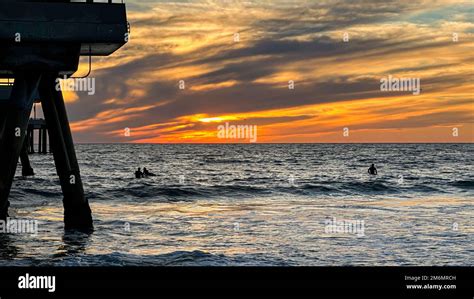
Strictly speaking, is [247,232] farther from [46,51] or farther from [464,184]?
[464,184]

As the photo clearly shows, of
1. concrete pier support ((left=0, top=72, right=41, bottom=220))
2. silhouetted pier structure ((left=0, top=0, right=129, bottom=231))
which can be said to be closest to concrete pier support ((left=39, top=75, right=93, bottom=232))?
silhouetted pier structure ((left=0, top=0, right=129, bottom=231))

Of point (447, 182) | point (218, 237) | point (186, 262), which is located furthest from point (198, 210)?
point (447, 182)

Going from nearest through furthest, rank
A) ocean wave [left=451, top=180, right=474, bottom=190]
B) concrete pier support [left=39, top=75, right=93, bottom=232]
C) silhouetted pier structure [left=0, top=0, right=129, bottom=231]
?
silhouetted pier structure [left=0, top=0, right=129, bottom=231] → concrete pier support [left=39, top=75, right=93, bottom=232] → ocean wave [left=451, top=180, right=474, bottom=190]

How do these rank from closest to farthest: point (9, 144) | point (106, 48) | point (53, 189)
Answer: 1. point (9, 144)
2. point (106, 48)
3. point (53, 189)

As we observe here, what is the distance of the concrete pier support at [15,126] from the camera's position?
17109 mm

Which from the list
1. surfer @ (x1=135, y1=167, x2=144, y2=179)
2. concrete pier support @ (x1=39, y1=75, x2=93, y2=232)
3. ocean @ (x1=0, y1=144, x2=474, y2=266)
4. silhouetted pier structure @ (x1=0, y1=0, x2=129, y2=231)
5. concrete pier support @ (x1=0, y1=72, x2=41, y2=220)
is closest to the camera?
ocean @ (x1=0, y1=144, x2=474, y2=266)

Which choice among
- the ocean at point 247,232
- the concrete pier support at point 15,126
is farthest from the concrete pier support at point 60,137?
the ocean at point 247,232

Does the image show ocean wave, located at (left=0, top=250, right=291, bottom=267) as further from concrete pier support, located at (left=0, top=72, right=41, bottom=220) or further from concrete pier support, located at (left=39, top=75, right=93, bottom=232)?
concrete pier support, located at (left=39, top=75, right=93, bottom=232)

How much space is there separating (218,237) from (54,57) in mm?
7187

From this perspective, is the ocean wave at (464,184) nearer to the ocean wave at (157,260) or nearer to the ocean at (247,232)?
the ocean at (247,232)

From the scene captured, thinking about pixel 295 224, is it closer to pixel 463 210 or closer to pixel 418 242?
pixel 418 242

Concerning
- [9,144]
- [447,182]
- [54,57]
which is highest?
[54,57]

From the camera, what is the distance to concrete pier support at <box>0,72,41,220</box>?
674 inches

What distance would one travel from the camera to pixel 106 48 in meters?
18.4
